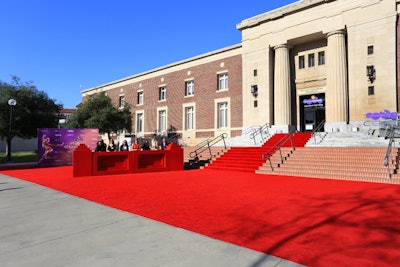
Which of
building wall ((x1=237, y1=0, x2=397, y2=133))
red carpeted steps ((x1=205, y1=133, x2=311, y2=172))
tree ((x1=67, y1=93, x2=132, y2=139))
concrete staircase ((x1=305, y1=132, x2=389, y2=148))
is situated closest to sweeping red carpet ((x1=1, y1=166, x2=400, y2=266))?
red carpeted steps ((x1=205, y1=133, x2=311, y2=172))

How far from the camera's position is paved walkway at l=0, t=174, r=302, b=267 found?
347 centimetres

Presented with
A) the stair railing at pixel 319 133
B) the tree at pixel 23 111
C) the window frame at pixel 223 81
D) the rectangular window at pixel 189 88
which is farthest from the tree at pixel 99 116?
the stair railing at pixel 319 133

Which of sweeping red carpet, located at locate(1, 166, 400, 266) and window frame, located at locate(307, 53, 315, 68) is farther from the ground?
window frame, located at locate(307, 53, 315, 68)

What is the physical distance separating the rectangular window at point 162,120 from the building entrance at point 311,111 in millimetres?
14550

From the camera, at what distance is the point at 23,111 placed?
2334cm

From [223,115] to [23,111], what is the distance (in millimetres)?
16754

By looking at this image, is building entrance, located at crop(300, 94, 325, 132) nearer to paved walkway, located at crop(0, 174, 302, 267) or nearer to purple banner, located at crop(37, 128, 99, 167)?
purple banner, located at crop(37, 128, 99, 167)

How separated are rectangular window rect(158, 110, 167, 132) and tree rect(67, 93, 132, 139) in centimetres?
419

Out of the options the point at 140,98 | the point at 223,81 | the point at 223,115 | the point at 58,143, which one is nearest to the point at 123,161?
the point at 58,143

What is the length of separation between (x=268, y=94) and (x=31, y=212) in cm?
1886

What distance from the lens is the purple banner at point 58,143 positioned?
1766 centimetres

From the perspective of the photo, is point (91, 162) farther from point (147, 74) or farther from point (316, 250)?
point (147, 74)

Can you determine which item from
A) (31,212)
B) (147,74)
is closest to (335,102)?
(31,212)

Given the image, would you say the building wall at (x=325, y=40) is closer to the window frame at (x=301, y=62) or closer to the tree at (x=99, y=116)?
the window frame at (x=301, y=62)
